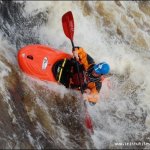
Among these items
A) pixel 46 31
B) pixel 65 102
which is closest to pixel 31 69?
pixel 65 102

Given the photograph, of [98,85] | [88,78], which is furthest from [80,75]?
[98,85]

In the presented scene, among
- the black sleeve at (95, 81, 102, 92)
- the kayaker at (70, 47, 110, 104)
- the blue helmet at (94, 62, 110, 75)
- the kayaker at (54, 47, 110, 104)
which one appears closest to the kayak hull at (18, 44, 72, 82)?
the kayaker at (54, 47, 110, 104)

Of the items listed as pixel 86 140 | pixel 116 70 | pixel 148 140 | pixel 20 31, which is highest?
pixel 20 31

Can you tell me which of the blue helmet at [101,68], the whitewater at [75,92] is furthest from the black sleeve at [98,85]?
the whitewater at [75,92]

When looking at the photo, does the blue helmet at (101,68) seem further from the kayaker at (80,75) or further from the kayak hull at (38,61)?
the kayak hull at (38,61)

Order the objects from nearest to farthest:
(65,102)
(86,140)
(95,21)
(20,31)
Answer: (86,140) → (65,102) → (20,31) → (95,21)

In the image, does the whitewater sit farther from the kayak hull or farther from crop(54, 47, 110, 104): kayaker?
crop(54, 47, 110, 104): kayaker

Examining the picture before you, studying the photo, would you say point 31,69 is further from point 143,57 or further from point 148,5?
point 148,5

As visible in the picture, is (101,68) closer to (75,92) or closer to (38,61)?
(75,92)
